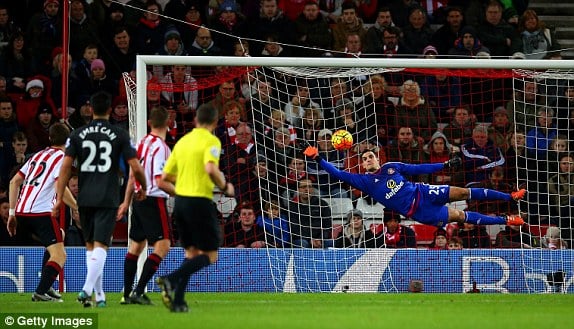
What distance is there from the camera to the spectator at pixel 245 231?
56.6ft

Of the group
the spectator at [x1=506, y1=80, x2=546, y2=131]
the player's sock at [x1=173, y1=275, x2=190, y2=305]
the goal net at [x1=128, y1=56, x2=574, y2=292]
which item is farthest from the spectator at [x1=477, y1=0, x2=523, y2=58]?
the player's sock at [x1=173, y1=275, x2=190, y2=305]

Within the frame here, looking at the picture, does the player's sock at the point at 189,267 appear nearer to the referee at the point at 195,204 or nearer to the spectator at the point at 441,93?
the referee at the point at 195,204

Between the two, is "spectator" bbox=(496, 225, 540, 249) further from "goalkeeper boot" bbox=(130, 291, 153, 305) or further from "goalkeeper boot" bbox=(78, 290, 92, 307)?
"goalkeeper boot" bbox=(78, 290, 92, 307)

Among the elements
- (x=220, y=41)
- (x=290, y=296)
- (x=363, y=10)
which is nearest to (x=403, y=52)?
(x=363, y=10)


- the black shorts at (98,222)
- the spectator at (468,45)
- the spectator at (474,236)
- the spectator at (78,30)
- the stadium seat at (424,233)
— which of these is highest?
the spectator at (78,30)

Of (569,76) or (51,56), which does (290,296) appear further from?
(51,56)

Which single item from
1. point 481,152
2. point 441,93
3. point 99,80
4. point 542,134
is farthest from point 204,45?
point 542,134

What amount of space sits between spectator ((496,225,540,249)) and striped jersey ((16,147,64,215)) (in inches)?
282

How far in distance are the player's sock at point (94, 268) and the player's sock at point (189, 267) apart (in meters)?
1.15

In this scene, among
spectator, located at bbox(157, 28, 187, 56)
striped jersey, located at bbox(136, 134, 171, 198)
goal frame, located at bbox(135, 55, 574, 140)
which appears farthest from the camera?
spectator, located at bbox(157, 28, 187, 56)

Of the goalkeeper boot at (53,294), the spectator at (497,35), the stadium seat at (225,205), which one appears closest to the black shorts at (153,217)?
the goalkeeper boot at (53,294)

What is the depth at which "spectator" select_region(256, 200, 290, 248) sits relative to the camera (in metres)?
17.4

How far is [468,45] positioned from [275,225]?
4.63 m

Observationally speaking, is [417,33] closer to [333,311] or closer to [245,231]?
[245,231]
